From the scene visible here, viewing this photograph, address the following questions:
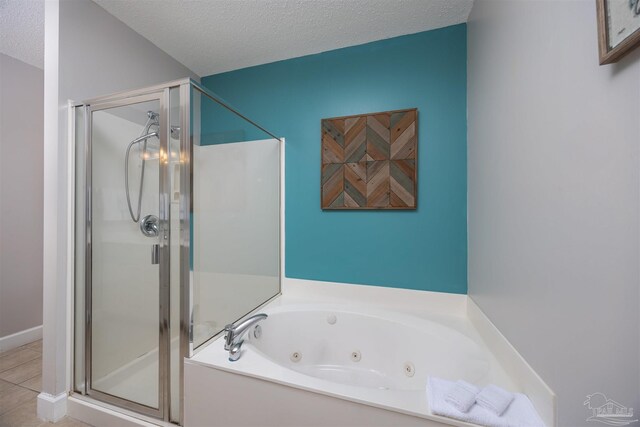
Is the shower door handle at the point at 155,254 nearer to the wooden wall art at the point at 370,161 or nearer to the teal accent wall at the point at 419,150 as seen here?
the teal accent wall at the point at 419,150

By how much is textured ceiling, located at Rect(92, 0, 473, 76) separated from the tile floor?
2.58m

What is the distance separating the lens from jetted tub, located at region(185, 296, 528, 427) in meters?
0.97

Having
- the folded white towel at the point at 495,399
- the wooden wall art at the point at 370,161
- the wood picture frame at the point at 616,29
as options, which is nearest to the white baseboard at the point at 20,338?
Result: the wooden wall art at the point at 370,161

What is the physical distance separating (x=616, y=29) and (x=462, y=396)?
Result: 1145mm

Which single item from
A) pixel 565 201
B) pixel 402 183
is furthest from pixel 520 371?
pixel 402 183

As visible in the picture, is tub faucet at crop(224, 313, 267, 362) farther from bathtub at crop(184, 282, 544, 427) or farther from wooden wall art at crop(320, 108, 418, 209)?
wooden wall art at crop(320, 108, 418, 209)

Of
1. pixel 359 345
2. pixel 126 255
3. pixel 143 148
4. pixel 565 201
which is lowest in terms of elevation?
pixel 359 345

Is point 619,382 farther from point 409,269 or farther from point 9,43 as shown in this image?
point 9,43

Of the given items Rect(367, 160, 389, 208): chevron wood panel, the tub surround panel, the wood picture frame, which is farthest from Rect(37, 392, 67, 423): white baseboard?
the wood picture frame

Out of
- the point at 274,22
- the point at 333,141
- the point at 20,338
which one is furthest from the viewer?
the point at 20,338

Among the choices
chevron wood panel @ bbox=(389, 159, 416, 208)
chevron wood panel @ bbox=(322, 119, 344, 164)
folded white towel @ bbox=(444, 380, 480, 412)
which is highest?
chevron wood panel @ bbox=(322, 119, 344, 164)

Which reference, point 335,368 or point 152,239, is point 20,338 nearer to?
point 152,239

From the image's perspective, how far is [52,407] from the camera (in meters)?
1.37

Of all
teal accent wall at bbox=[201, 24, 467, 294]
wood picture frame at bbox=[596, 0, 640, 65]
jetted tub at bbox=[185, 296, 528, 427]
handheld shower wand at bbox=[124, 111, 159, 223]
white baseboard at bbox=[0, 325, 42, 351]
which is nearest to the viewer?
wood picture frame at bbox=[596, 0, 640, 65]
